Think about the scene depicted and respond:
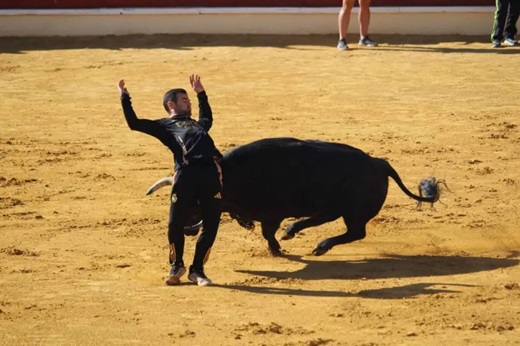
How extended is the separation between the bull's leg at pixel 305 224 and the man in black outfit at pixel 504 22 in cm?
805

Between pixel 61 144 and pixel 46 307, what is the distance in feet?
16.0

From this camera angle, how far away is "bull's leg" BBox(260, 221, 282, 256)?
→ 310 inches

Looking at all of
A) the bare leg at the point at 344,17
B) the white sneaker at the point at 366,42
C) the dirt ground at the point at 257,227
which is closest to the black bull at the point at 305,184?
the dirt ground at the point at 257,227

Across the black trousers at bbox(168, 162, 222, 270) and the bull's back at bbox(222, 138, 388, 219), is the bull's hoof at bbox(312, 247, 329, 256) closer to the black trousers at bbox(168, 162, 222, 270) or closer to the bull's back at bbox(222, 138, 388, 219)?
the bull's back at bbox(222, 138, 388, 219)

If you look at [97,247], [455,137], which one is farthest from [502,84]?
[97,247]

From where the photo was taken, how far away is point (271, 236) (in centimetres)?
789

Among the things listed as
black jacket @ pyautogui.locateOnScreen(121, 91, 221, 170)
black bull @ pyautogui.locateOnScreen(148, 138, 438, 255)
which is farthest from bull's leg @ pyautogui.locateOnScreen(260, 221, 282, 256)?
black jacket @ pyautogui.locateOnScreen(121, 91, 221, 170)

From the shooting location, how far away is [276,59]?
1512 cm

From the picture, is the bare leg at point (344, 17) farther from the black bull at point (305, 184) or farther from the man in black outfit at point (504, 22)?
the black bull at point (305, 184)

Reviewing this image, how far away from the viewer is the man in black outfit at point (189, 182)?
7.25m

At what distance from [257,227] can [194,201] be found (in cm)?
145

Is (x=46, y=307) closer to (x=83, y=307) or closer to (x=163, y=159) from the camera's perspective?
(x=83, y=307)

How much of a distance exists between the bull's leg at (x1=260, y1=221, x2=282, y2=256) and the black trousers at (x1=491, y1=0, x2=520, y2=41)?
26.7 ft

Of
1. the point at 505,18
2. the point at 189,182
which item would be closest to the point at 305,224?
the point at 189,182
